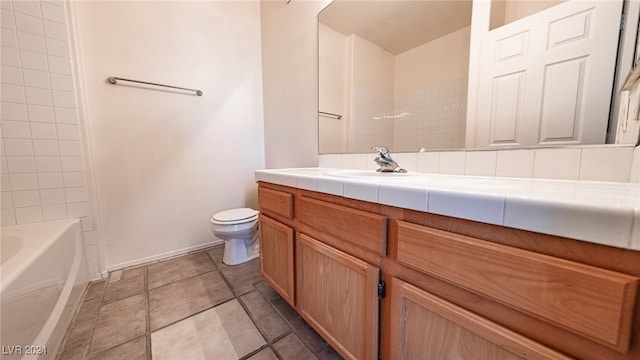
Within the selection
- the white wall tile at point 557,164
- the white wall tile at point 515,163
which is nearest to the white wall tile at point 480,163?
the white wall tile at point 515,163

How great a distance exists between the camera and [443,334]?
556 mm

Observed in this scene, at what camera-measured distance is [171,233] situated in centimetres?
193

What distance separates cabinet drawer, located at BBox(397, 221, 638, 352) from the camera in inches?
13.4

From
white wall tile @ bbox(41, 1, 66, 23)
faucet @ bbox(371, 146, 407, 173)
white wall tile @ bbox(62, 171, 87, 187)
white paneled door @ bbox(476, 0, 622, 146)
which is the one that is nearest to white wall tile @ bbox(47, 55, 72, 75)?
white wall tile @ bbox(41, 1, 66, 23)

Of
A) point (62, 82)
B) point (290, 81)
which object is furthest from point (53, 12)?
point (290, 81)

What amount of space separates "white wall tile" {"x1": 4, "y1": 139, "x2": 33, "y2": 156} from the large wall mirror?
1.95 metres

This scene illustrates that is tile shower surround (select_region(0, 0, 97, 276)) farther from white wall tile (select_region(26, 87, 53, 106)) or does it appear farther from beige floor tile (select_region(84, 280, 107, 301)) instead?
beige floor tile (select_region(84, 280, 107, 301))

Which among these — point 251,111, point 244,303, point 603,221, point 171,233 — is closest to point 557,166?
point 603,221

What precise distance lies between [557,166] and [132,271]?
2537 millimetres

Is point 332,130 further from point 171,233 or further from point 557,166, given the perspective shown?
point 171,233

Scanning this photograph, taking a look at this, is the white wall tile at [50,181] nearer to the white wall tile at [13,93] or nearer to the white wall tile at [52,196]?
the white wall tile at [52,196]

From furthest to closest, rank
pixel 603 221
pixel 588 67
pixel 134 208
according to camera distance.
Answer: pixel 134 208, pixel 588 67, pixel 603 221

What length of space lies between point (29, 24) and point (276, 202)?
181 cm

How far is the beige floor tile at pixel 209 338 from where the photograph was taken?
39.6 inches
